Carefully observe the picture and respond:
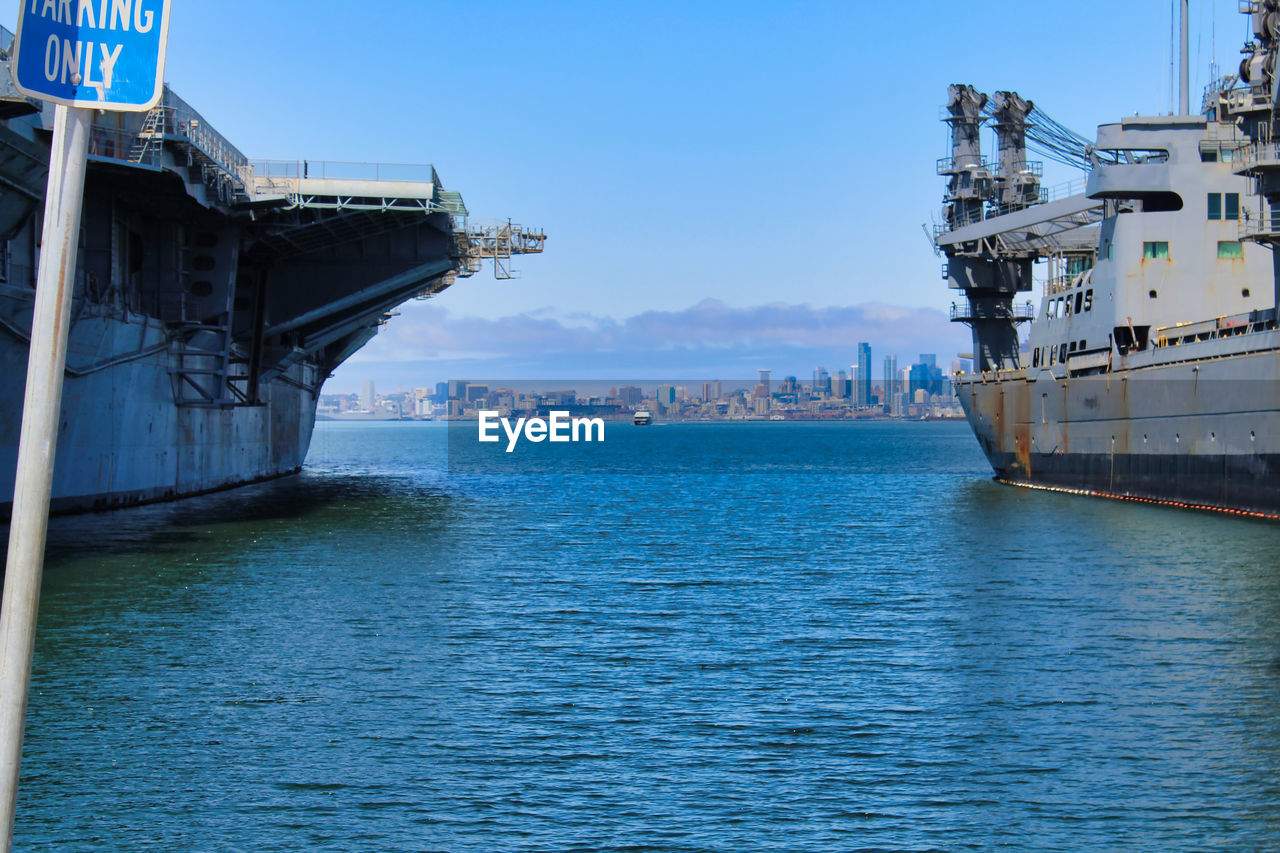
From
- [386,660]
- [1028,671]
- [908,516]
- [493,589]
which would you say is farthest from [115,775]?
[908,516]

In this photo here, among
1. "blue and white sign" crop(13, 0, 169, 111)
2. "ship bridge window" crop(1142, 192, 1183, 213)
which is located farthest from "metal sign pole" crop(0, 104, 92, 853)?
"ship bridge window" crop(1142, 192, 1183, 213)

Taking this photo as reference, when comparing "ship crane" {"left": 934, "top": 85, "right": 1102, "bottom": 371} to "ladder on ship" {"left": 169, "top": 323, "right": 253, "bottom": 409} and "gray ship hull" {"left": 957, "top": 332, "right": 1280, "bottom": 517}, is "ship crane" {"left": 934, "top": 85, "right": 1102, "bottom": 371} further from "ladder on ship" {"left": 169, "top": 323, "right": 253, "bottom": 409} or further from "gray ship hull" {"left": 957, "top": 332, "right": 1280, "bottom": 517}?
"ladder on ship" {"left": 169, "top": 323, "right": 253, "bottom": 409}

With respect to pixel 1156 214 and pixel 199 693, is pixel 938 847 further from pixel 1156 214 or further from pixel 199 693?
pixel 1156 214

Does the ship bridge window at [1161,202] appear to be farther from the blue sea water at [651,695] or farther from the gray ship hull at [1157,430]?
the blue sea water at [651,695]

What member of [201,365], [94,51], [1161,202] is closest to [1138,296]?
[1161,202]

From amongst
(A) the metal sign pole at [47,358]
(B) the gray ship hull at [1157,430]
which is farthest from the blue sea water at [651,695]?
(A) the metal sign pole at [47,358]

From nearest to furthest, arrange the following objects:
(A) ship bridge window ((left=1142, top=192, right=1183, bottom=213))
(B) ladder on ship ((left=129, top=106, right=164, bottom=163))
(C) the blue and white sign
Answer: (C) the blue and white sign
(B) ladder on ship ((left=129, top=106, right=164, bottom=163))
(A) ship bridge window ((left=1142, top=192, right=1183, bottom=213))
